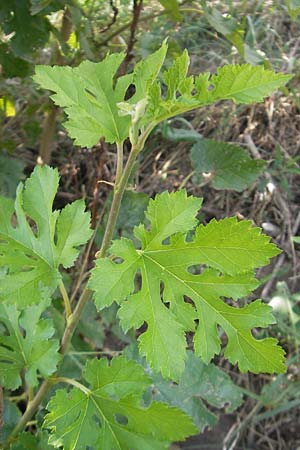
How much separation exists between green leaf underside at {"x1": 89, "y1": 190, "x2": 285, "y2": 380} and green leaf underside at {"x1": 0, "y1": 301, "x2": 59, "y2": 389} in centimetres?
22

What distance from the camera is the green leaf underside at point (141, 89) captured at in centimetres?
84

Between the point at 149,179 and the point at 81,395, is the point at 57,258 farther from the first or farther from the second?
the point at 149,179

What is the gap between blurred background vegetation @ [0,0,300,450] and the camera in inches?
66.8

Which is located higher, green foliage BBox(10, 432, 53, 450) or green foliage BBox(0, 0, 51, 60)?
green foliage BBox(0, 0, 51, 60)

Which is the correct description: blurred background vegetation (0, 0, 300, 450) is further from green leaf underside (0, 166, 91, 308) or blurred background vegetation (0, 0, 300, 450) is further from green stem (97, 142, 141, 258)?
green stem (97, 142, 141, 258)

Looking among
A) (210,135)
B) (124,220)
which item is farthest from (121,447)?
(210,135)

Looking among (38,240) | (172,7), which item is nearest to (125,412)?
(38,240)

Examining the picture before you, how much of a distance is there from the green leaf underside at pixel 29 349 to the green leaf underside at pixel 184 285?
0.71ft

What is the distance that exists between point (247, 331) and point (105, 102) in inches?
15.8

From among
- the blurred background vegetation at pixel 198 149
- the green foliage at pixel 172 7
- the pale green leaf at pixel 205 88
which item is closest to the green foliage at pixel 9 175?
the blurred background vegetation at pixel 198 149

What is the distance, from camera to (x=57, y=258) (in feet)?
3.20

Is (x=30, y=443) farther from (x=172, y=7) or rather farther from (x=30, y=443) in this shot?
(x=172, y=7)

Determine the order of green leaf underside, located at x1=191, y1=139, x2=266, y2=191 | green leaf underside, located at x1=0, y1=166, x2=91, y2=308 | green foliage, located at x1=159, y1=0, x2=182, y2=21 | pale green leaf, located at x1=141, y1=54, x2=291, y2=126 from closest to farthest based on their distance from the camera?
pale green leaf, located at x1=141, y1=54, x2=291, y2=126
green leaf underside, located at x1=0, y1=166, x2=91, y2=308
green foliage, located at x1=159, y1=0, x2=182, y2=21
green leaf underside, located at x1=191, y1=139, x2=266, y2=191

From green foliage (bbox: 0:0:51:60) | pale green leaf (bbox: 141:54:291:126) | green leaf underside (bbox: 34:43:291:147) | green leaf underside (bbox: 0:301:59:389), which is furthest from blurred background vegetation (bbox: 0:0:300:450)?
pale green leaf (bbox: 141:54:291:126)
